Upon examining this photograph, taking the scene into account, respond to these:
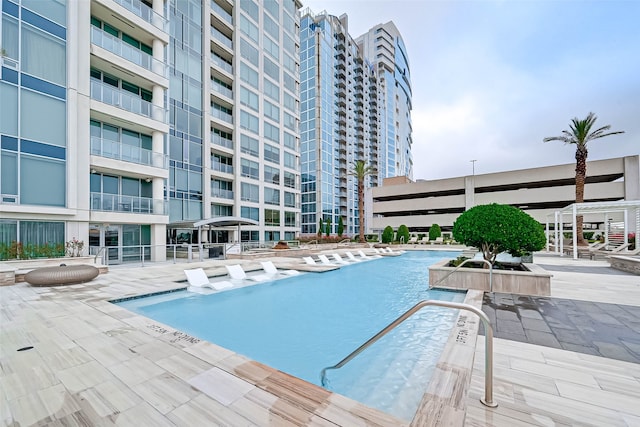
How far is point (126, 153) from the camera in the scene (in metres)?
15.2

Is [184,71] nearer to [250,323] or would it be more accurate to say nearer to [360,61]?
[250,323]

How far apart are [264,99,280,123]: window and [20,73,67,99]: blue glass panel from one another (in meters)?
19.0

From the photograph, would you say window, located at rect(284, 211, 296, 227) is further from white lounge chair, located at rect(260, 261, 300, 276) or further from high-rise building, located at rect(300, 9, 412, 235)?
white lounge chair, located at rect(260, 261, 300, 276)

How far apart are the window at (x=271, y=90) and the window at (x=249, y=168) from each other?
27.7 ft

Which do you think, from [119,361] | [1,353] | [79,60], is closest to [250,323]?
[119,361]

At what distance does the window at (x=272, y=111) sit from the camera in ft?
97.7

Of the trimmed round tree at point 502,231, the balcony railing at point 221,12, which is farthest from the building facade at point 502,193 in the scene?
the balcony railing at point 221,12

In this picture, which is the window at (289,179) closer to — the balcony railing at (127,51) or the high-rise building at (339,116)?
the high-rise building at (339,116)

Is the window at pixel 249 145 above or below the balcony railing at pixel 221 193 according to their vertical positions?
above

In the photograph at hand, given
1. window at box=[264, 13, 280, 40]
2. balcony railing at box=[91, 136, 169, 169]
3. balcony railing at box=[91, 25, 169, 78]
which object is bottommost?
balcony railing at box=[91, 136, 169, 169]

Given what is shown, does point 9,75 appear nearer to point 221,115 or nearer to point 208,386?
point 221,115

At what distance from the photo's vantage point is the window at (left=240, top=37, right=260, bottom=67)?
2684 cm

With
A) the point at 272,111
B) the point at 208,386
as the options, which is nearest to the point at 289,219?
the point at 272,111

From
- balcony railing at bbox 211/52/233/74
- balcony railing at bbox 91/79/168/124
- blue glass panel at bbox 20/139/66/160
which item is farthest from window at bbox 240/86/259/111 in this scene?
blue glass panel at bbox 20/139/66/160
